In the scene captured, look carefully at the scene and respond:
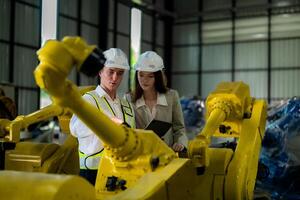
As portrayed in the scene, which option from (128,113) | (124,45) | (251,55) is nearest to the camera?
(128,113)

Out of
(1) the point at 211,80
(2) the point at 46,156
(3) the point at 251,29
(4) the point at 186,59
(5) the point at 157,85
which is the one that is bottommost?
(2) the point at 46,156

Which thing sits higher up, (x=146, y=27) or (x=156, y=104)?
(x=146, y=27)

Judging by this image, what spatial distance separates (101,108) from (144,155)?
0.74 metres

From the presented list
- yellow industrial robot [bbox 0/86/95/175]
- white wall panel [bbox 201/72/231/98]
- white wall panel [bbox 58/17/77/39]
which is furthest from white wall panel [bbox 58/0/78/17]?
yellow industrial robot [bbox 0/86/95/175]

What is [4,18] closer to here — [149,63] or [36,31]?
[36,31]

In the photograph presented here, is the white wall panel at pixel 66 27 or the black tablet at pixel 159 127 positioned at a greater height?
the white wall panel at pixel 66 27

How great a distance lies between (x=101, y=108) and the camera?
3199 millimetres

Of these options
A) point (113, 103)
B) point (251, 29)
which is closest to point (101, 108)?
point (113, 103)

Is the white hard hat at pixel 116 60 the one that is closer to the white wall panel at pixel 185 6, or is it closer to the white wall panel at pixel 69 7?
the white wall panel at pixel 69 7

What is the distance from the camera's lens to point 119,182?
265 centimetres

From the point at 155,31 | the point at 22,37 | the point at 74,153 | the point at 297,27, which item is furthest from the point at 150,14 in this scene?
the point at 74,153

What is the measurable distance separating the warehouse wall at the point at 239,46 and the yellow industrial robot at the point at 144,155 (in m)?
13.0

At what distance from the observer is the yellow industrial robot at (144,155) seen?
1999mm

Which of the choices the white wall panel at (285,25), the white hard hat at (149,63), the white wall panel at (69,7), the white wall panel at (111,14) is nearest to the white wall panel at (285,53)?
the white wall panel at (285,25)
